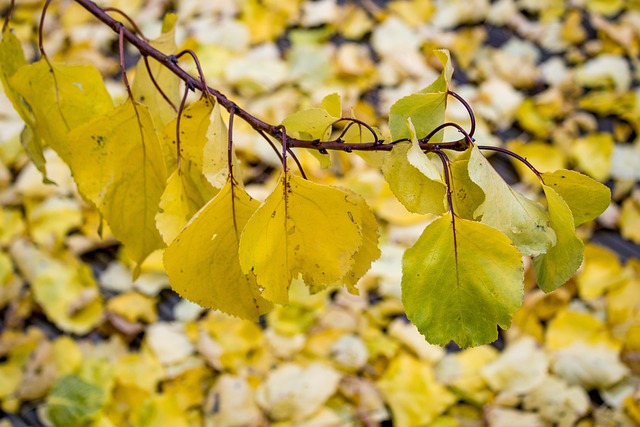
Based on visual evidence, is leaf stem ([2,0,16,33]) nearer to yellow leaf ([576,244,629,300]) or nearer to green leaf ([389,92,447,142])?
green leaf ([389,92,447,142])

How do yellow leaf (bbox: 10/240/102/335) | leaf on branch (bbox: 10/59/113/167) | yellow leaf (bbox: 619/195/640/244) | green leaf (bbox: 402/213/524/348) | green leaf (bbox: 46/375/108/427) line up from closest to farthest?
green leaf (bbox: 402/213/524/348)
leaf on branch (bbox: 10/59/113/167)
green leaf (bbox: 46/375/108/427)
yellow leaf (bbox: 10/240/102/335)
yellow leaf (bbox: 619/195/640/244)

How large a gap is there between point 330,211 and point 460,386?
64cm

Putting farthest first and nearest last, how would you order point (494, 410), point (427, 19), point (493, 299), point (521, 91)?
point (427, 19) < point (521, 91) < point (494, 410) < point (493, 299)

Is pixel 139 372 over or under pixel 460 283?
under

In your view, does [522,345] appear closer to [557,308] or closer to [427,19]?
[557,308]

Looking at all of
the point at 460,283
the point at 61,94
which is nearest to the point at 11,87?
the point at 61,94

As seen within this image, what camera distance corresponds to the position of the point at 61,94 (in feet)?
1.68

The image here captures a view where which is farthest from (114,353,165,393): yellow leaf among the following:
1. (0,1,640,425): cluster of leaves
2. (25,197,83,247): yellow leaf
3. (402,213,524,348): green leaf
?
(402,213,524,348): green leaf

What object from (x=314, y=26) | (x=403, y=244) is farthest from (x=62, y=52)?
(x=403, y=244)

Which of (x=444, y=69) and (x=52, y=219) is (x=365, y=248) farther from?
(x=52, y=219)

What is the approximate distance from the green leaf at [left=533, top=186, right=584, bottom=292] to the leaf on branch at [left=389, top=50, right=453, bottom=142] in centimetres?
9

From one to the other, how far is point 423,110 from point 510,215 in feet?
0.31

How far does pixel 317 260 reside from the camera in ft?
1.34

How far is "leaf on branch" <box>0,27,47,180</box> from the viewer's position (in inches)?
20.6
